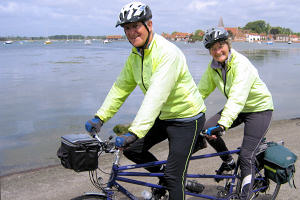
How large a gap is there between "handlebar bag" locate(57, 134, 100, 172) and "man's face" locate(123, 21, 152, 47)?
90cm

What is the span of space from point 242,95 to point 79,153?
1.90 metres

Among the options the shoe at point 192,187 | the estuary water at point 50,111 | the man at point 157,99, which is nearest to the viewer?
the man at point 157,99

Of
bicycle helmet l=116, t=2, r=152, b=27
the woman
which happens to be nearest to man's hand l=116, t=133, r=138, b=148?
bicycle helmet l=116, t=2, r=152, b=27

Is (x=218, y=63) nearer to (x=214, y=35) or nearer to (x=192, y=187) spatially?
(x=214, y=35)

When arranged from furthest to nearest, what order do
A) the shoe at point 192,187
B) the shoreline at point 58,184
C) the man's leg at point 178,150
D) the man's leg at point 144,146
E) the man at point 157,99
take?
1. the shoreline at point 58,184
2. the shoe at point 192,187
3. the man's leg at point 144,146
4. the man's leg at point 178,150
5. the man at point 157,99

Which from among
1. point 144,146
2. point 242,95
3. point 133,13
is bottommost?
point 144,146

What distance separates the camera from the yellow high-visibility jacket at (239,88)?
3551 mm

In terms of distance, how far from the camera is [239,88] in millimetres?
3594

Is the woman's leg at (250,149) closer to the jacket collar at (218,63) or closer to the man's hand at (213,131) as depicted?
the man's hand at (213,131)

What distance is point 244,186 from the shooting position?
12.3ft

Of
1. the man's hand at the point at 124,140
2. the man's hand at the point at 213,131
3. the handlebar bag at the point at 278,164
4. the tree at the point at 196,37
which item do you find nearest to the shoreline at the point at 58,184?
the handlebar bag at the point at 278,164

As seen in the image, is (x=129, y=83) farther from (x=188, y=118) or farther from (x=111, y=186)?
(x=111, y=186)

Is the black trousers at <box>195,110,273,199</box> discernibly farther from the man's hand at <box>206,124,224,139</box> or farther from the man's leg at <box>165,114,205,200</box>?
the man's leg at <box>165,114,205,200</box>

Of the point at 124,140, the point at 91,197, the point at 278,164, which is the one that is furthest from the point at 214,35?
the point at 91,197
